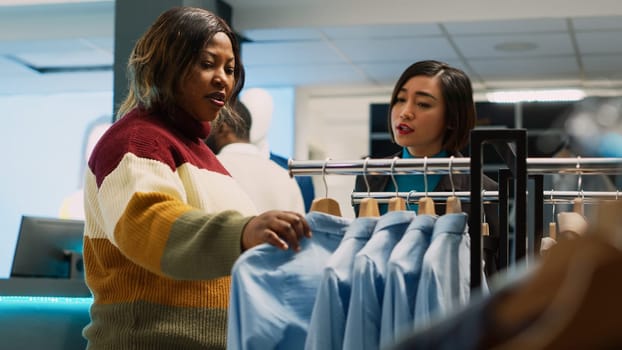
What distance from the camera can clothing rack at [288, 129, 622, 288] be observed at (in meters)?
1.40

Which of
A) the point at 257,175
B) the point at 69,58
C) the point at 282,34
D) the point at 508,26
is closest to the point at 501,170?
the point at 257,175

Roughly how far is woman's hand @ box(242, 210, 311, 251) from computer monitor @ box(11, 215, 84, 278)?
2.77m

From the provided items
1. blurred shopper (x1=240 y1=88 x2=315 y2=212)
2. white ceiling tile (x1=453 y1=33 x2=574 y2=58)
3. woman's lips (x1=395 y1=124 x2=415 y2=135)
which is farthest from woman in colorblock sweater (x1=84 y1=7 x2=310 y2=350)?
white ceiling tile (x1=453 y1=33 x2=574 y2=58)

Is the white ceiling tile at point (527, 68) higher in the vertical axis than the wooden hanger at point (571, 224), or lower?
higher

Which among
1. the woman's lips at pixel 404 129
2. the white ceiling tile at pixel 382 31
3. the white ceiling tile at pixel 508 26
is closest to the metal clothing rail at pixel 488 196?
the woman's lips at pixel 404 129

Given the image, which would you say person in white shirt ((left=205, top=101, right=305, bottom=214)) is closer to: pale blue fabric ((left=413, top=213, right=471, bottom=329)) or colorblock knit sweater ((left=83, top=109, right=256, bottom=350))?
colorblock knit sweater ((left=83, top=109, right=256, bottom=350))

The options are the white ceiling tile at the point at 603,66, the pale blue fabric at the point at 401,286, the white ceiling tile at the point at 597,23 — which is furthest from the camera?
the white ceiling tile at the point at 603,66

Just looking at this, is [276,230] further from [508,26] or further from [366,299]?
[508,26]

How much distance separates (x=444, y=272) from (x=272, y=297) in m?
0.24

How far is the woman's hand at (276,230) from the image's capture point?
4.43 feet

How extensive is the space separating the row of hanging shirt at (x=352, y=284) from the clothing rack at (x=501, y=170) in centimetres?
5

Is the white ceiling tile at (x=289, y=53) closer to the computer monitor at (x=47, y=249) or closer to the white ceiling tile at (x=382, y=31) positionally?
the white ceiling tile at (x=382, y=31)

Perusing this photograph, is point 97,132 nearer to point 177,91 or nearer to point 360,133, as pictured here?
point 360,133

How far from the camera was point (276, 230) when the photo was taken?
4.45 feet
